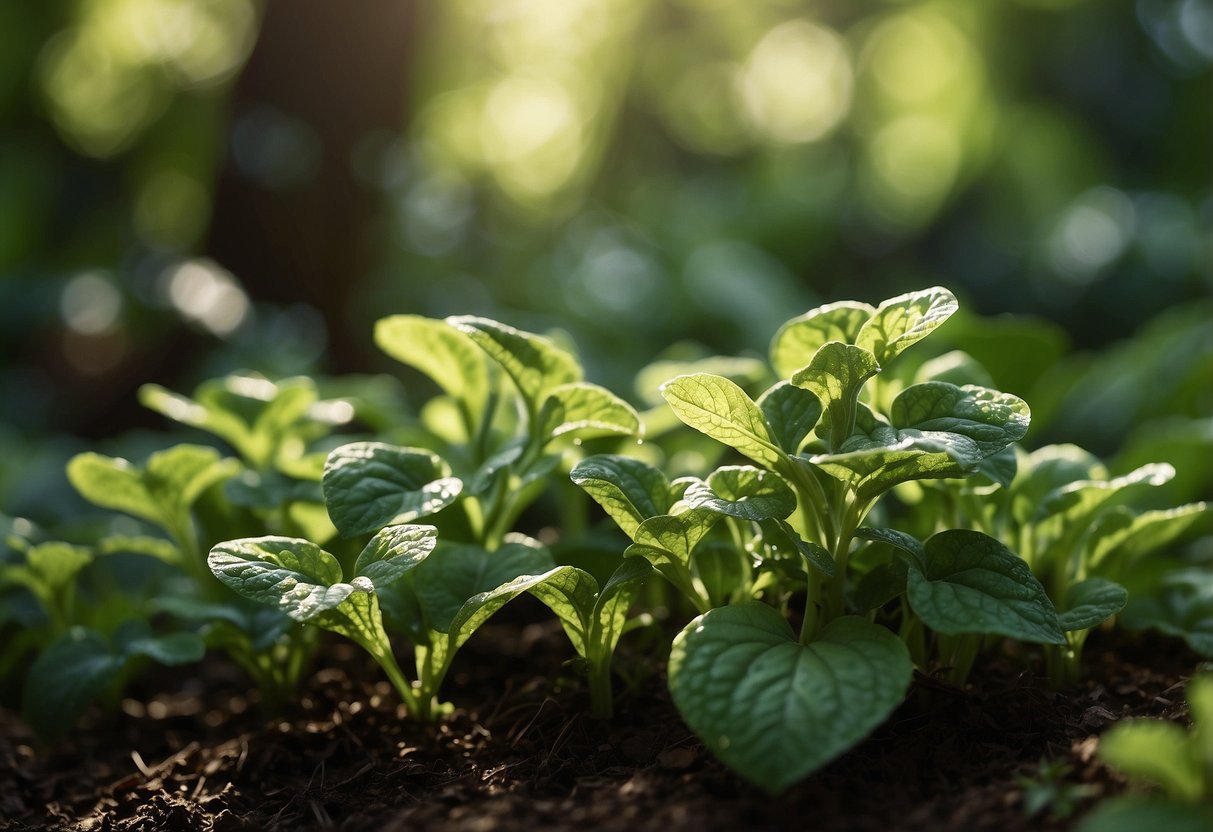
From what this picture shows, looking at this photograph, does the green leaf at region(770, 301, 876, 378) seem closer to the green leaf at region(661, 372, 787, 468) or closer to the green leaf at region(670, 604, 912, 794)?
the green leaf at region(661, 372, 787, 468)

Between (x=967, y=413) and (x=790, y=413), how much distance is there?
181 mm

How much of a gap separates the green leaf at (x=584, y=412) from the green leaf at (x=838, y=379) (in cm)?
25

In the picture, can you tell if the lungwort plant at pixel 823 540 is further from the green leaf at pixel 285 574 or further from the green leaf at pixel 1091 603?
the green leaf at pixel 285 574

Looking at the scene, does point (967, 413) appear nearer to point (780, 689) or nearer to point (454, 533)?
point (780, 689)

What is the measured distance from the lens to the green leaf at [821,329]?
1.08m

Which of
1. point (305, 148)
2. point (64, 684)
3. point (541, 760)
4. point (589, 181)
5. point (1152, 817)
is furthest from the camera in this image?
point (589, 181)

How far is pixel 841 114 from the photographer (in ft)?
18.8

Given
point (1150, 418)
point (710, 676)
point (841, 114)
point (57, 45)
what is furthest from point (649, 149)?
point (710, 676)

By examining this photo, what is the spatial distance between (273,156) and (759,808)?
2895 millimetres

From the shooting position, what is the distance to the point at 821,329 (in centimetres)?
109

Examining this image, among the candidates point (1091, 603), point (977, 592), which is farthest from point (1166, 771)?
point (1091, 603)

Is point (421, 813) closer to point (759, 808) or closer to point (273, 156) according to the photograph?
point (759, 808)

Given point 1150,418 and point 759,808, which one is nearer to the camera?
point 759,808

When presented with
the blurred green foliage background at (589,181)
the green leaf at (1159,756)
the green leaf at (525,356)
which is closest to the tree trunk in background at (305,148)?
the blurred green foliage background at (589,181)
